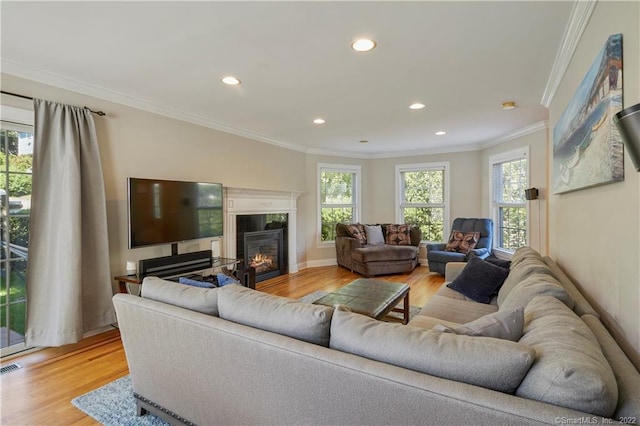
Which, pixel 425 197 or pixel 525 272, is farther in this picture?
pixel 425 197

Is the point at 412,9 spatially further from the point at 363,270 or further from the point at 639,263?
the point at 363,270

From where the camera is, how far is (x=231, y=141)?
4578 mm

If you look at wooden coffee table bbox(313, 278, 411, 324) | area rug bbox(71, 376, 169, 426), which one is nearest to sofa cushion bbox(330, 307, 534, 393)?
wooden coffee table bbox(313, 278, 411, 324)

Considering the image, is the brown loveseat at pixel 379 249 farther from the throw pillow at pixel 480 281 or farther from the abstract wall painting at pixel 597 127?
the abstract wall painting at pixel 597 127

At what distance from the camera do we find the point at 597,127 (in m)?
1.52

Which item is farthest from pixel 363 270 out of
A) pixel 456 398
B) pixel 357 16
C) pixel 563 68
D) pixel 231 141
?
pixel 456 398

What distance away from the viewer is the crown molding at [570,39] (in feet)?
5.74

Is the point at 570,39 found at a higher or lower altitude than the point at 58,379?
higher

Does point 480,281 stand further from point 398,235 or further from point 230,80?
point 398,235

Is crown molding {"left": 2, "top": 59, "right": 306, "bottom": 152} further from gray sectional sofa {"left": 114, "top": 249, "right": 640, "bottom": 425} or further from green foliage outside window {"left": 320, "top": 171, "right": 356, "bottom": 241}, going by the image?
green foliage outside window {"left": 320, "top": 171, "right": 356, "bottom": 241}

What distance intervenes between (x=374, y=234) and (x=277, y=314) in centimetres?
509

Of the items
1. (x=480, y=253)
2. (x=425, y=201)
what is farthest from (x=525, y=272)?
(x=425, y=201)

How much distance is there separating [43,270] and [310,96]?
9.48 feet

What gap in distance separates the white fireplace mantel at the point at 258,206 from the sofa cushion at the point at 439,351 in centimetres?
362
